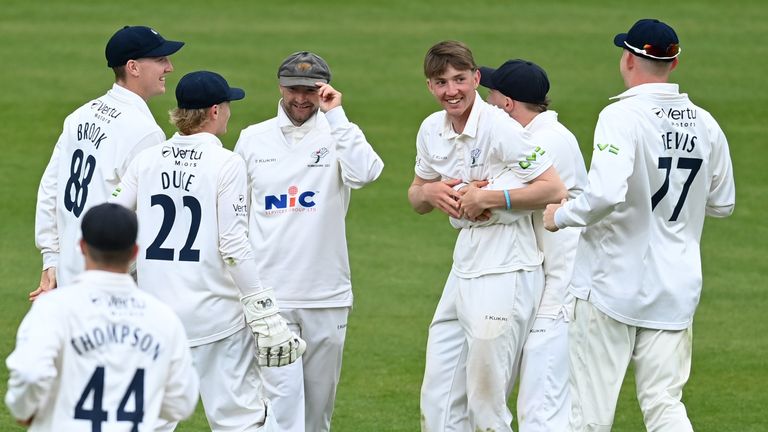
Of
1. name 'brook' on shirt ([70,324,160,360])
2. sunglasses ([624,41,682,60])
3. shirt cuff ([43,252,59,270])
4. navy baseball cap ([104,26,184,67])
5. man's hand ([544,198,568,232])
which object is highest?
sunglasses ([624,41,682,60])

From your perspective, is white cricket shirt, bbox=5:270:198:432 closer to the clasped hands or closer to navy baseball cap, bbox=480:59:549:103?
the clasped hands

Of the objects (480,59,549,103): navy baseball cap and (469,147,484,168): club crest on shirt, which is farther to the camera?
(480,59,549,103): navy baseball cap

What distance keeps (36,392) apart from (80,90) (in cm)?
1639

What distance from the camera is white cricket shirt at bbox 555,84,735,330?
695 cm

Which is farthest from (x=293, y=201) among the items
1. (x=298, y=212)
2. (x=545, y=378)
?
(x=545, y=378)

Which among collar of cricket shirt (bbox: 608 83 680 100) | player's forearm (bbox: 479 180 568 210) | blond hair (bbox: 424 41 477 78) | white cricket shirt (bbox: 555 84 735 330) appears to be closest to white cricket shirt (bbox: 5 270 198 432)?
white cricket shirt (bbox: 555 84 735 330)

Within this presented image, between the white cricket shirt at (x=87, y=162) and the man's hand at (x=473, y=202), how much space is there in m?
1.67

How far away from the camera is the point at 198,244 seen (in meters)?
7.02

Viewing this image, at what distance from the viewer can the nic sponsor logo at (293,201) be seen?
7.79m

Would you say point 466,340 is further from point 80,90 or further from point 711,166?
point 80,90

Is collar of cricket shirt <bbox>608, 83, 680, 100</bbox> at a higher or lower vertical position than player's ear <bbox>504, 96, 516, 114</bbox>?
higher

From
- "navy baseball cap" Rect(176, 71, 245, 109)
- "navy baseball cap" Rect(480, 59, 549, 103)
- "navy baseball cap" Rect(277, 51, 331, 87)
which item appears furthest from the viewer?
"navy baseball cap" Rect(480, 59, 549, 103)

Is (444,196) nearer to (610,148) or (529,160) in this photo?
Result: (529,160)

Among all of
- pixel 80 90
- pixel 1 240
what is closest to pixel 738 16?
pixel 80 90
